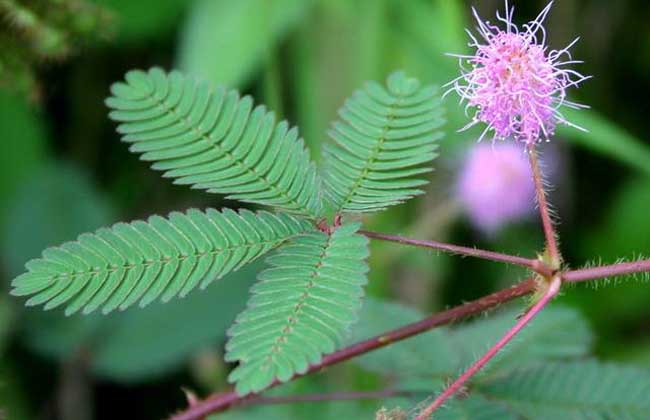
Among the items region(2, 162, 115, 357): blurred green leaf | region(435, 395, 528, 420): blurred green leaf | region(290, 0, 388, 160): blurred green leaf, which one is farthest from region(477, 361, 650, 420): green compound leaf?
region(2, 162, 115, 357): blurred green leaf

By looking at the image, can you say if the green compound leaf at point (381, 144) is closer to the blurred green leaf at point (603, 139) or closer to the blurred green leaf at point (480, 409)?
the blurred green leaf at point (480, 409)

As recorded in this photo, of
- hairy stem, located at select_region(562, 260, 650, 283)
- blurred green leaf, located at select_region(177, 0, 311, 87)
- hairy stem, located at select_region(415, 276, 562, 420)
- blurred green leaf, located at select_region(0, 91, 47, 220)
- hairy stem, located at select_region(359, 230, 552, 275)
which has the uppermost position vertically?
blurred green leaf, located at select_region(177, 0, 311, 87)

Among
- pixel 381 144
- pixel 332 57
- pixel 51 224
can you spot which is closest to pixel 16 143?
pixel 51 224

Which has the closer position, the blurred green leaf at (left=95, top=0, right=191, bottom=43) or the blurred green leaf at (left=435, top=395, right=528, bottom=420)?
the blurred green leaf at (left=435, top=395, right=528, bottom=420)

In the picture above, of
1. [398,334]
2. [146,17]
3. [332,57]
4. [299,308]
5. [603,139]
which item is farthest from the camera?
[146,17]

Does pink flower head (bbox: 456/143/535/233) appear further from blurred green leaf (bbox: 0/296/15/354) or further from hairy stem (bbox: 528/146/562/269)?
hairy stem (bbox: 528/146/562/269)

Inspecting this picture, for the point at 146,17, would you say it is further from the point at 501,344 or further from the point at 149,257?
the point at 501,344

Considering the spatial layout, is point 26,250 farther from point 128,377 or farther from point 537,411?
point 537,411

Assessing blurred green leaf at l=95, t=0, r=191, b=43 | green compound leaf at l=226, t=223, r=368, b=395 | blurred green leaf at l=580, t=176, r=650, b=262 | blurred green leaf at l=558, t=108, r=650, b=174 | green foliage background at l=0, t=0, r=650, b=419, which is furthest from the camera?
blurred green leaf at l=580, t=176, r=650, b=262
